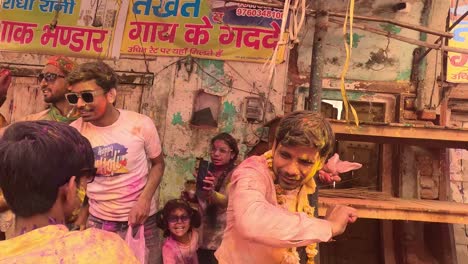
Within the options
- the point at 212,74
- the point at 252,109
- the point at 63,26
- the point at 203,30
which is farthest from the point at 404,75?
the point at 63,26

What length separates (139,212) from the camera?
3.10 meters

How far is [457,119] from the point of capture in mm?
5922

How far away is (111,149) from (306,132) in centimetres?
172

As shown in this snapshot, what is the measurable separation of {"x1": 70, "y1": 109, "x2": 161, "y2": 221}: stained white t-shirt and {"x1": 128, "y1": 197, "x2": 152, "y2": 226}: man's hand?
0.17 metres

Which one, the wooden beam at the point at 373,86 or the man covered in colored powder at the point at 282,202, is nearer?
the man covered in colored powder at the point at 282,202

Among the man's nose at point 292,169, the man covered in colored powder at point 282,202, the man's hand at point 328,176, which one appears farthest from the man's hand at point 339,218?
the man's hand at point 328,176

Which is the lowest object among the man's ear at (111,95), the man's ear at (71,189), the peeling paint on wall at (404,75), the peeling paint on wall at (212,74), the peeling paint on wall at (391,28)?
the man's ear at (71,189)

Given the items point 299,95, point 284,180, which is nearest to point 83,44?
point 299,95

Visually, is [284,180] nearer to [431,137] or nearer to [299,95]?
[431,137]

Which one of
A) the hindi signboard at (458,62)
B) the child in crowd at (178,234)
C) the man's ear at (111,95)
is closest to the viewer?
the man's ear at (111,95)

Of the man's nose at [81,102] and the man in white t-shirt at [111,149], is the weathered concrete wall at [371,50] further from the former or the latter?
the man's nose at [81,102]

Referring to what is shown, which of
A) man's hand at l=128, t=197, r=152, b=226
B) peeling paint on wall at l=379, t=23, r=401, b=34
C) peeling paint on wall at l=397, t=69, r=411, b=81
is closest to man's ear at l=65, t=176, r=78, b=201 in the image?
man's hand at l=128, t=197, r=152, b=226

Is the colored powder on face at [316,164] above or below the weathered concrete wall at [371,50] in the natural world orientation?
below

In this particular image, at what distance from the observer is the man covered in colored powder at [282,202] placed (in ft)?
5.62
